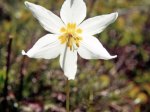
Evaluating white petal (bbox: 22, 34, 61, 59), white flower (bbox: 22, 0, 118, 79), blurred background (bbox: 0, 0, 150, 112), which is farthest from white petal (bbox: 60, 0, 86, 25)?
blurred background (bbox: 0, 0, 150, 112)

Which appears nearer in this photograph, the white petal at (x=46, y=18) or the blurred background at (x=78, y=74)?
the white petal at (x=46, y=18)

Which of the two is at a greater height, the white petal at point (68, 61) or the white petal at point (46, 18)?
the white petal at point (46, 18)

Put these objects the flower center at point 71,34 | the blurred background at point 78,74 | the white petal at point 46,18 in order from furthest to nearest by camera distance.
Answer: the blurred background at point 78,74
the flower center at point 71,34
the white petal at point 46,18

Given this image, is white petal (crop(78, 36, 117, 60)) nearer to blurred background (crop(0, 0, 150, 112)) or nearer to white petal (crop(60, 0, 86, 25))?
white petal (crop(60, 0, 86, 25))

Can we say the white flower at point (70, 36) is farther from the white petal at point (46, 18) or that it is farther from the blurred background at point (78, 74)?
the blurred background at point (78, 74)

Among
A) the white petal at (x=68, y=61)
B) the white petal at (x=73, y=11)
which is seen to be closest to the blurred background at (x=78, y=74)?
the white petal at (x=68, y=61)

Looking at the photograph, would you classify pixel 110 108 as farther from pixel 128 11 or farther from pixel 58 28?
pixel 128 11

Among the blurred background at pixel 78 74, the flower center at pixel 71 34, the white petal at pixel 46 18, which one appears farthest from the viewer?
the blurred background at pixel 78 74

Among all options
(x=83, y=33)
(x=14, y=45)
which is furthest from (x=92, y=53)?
(x=14, y=45)
